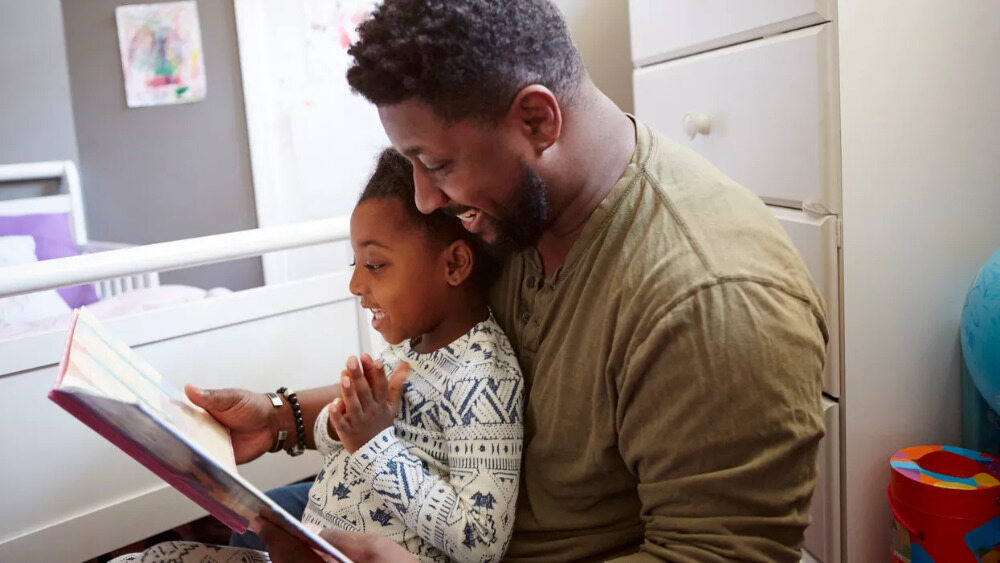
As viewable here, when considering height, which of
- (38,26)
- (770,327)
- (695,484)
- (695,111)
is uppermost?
(38,26)

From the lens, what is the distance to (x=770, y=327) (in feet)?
2.32

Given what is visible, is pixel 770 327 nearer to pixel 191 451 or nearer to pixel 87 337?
pixel 191 451

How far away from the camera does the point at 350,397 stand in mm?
910

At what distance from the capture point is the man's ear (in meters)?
0.77

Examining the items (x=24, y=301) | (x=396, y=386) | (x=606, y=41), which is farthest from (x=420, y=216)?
(x=24, y=301)

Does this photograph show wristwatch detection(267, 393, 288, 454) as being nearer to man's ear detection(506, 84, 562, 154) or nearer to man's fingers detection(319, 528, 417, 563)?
man's fingers detection(319, 528, 417, 563)

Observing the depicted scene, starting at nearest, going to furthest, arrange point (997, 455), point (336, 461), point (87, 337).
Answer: point (87, 337)
point (336, 461)
point (997, 455)

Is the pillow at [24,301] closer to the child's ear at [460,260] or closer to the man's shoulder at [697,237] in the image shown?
the child's ear at [460,260]

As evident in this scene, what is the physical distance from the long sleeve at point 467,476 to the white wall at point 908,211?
0.61 m

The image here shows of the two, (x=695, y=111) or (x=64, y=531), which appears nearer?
(x=64, y=531)

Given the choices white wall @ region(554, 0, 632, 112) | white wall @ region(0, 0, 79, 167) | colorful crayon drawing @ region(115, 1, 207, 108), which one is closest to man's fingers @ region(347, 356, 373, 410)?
white wall @ region(554, 0, 632, 112)

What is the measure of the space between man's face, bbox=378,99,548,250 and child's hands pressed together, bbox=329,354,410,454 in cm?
18

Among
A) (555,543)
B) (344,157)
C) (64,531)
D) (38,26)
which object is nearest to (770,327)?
(555,543)

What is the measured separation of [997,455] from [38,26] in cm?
302
